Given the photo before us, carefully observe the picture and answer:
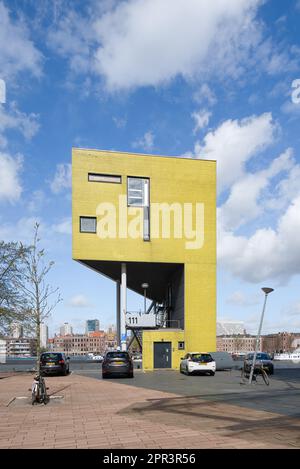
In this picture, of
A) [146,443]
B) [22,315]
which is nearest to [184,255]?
[22,315]

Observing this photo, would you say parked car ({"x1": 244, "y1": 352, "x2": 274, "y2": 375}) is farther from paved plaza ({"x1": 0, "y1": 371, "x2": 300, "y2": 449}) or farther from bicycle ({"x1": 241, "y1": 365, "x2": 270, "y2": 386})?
paved plaza ({"x1": 0, "y1": 371, "x2": 300, "y2": 449})

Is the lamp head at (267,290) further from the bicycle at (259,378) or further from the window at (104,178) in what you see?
Result: the window at (104,178)

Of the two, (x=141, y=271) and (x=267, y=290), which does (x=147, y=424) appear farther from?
(x=141, y=271)

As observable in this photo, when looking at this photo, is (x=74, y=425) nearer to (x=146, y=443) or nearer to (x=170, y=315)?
(x=146, y=443)

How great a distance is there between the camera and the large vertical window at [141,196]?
3609 centimetres

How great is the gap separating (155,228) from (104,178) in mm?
5597

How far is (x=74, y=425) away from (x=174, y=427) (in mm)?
2108

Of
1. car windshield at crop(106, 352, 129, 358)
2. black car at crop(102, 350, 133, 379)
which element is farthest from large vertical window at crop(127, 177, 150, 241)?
black car at crop(102, 350, 133, 379)

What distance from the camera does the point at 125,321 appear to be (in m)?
36.3

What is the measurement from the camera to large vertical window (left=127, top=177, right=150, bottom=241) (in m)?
36.1

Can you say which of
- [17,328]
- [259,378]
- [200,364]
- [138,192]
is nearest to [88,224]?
[138,192]

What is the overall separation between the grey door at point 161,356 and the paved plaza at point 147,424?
20.8m

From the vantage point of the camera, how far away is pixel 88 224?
35.2m

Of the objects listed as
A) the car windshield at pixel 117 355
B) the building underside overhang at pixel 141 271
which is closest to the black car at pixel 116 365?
the car windshield at pixel 117 355
